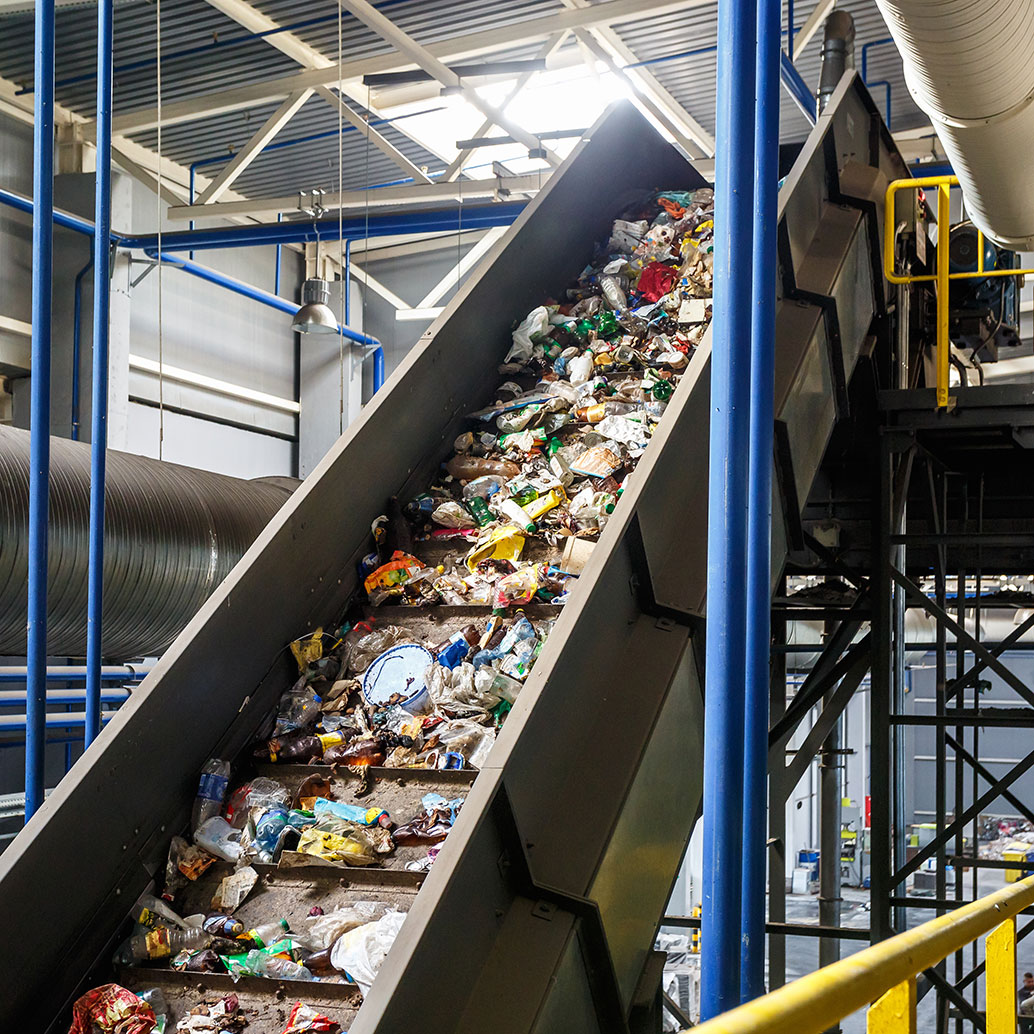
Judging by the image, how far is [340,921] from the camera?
313cm

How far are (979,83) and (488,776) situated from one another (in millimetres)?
2675

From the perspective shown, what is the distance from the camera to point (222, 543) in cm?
779

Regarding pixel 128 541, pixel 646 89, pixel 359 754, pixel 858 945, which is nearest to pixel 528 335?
pixel 359 754

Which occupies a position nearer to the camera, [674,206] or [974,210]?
[974,210]

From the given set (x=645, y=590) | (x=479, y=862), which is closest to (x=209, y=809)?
(x=479, y=862)

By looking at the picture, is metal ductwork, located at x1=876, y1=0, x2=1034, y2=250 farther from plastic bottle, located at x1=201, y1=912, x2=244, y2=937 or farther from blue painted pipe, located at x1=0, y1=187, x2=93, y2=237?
blue painted pipe, located at x1=0, y1=187, x2=93, y2=237

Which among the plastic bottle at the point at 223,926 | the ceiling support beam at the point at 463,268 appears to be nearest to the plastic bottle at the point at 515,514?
the plastic bottle at the point at 223,926

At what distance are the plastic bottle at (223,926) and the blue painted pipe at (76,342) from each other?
956 cm

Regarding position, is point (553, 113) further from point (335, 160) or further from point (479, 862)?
point (479, 862)

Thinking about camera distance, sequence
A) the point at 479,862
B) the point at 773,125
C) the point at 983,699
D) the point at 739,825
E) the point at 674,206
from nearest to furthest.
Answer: the point at 479,862 → the point at 739,825 → the point at 773,125 → the point at 674,206 → the point at 983,699

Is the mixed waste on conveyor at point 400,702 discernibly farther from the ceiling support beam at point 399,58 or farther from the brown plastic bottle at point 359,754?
the ceiling support beam at point 399,58

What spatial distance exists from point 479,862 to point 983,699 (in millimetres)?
22688

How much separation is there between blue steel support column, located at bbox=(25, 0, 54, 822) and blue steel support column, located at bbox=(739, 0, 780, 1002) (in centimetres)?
223

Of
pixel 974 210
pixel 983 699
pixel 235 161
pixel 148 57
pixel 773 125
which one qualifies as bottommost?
pixel 983 699
